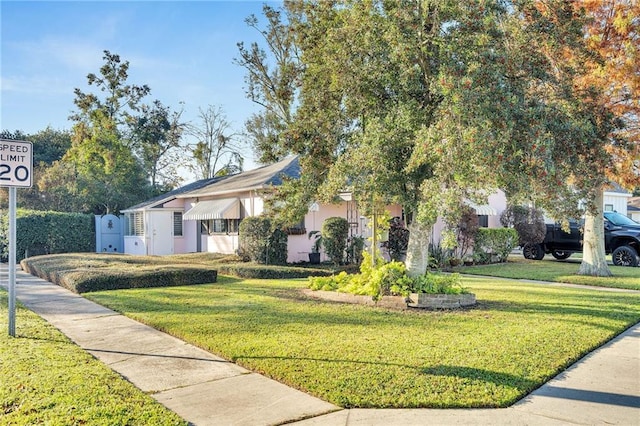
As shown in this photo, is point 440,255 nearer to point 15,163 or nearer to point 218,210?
point 218,210

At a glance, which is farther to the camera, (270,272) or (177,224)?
(177,224)

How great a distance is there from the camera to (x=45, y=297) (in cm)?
1127

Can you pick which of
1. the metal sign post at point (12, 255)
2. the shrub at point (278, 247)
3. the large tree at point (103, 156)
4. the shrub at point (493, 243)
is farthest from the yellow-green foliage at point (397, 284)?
the large tree at point (103, 156)

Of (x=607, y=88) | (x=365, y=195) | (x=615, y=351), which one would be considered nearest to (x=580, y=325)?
(x=615, y=351)

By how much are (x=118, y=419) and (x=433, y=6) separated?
791 cm

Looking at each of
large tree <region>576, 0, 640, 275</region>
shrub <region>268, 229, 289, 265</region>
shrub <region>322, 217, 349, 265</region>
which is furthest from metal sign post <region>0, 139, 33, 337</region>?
large tree <region>576, 0, 640, 275</region>

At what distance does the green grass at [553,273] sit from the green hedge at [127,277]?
9397 millimetres

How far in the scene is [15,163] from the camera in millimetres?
6871

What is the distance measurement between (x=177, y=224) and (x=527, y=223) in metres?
17.2

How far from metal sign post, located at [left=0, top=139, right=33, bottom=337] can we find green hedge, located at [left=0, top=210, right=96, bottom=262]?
18406mm

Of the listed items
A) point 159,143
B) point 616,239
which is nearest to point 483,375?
point 616,239

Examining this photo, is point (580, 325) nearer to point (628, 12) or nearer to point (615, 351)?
point (615, 351)

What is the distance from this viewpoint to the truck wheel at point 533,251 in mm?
21875

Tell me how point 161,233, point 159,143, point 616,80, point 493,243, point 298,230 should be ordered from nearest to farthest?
1. point 616,80
2. point 298,230
3. point 493,243
4. point 161,233
5. point 159,143
